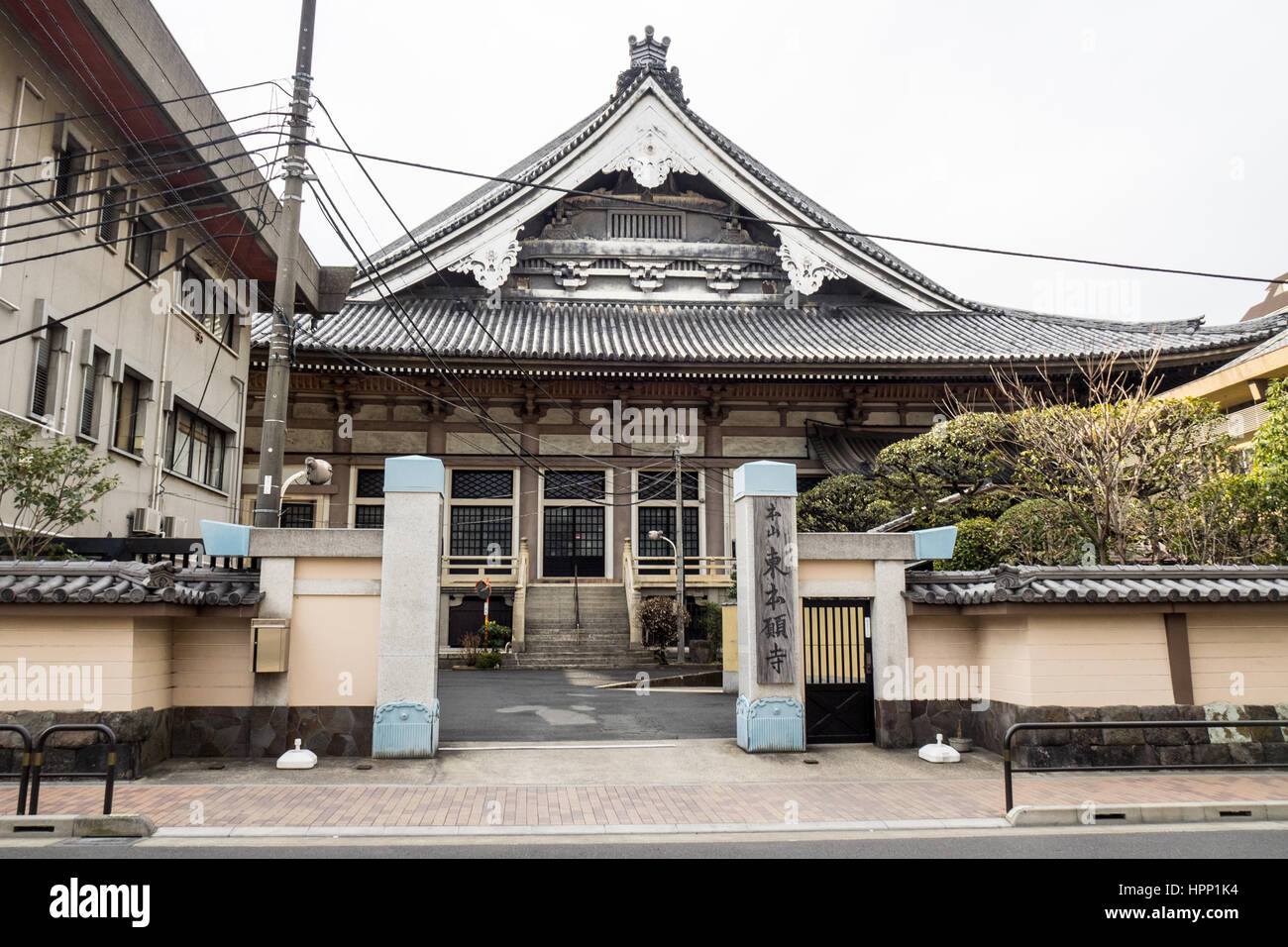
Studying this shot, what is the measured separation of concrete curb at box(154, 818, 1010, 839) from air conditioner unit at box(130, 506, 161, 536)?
9869 mm

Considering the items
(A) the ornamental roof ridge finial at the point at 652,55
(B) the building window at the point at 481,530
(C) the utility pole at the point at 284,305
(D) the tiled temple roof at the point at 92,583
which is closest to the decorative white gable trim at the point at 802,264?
(A) the ornamental roof ridge finial at the point at 652,55

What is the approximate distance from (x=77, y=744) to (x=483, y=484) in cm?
1541

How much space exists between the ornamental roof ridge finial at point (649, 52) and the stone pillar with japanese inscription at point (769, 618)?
74.0 feet

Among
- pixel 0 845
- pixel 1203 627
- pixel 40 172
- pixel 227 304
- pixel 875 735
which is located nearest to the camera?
pixel 0 845

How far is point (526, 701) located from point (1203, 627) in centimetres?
1040

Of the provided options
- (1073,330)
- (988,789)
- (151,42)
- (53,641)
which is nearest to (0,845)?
(53,641)

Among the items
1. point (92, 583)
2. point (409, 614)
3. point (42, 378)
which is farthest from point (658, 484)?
point (92, 583)

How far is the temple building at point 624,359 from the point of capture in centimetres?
2267

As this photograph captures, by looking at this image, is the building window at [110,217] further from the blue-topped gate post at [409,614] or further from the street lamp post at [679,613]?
the street lamp post at [679,613]

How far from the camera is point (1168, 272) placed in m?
12.5

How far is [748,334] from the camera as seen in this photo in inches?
982

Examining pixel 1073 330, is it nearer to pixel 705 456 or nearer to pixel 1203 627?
pixel 705 456

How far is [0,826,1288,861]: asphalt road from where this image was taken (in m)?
6.93

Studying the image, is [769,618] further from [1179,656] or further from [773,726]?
[1179,656]
